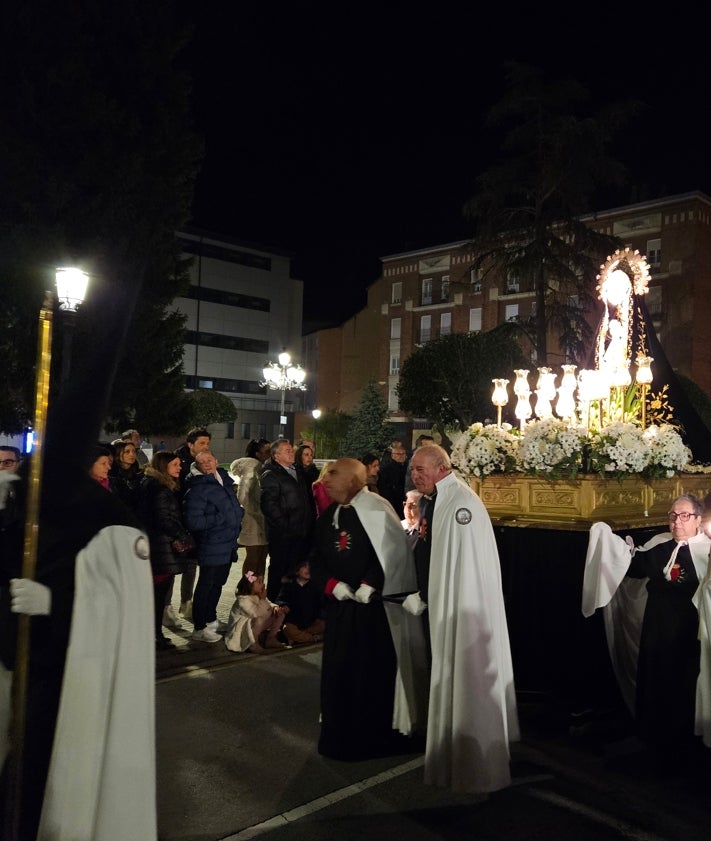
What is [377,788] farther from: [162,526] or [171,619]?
[171,619]

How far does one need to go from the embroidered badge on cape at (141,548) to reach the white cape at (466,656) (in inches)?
79.9

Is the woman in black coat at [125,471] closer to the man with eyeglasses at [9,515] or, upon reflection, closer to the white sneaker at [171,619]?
the white sneaker at [171,619]

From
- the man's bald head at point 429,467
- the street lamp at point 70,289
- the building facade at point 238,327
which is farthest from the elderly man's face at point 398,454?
the building facade at point 238,327

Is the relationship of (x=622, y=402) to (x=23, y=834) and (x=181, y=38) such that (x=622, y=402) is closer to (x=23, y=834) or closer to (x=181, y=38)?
(x=23, y=834)

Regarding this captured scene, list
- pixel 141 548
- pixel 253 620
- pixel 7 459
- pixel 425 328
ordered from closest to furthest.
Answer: pixel 141 548
pixel 7 459
pixel 253 620
pixel 425 328

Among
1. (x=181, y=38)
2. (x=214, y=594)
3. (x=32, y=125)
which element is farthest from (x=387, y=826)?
(x=181, y=38)

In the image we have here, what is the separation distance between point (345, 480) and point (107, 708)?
2.39 metres

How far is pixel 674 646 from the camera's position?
4988mm

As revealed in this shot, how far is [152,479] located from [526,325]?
1443 centimetres

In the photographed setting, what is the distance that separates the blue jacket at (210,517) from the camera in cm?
754

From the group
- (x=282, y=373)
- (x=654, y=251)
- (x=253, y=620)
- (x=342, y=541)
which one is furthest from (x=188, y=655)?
(x=654, y=251)

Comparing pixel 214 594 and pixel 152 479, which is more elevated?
pixel 152 479

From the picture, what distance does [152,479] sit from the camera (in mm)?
7371

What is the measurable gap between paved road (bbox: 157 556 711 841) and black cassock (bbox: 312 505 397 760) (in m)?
0.15
